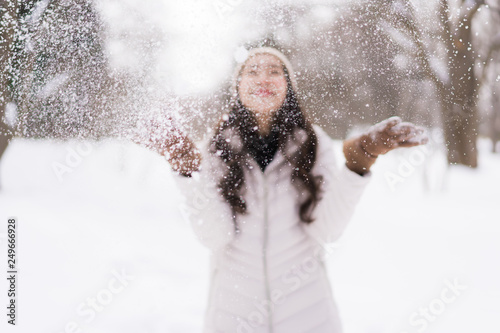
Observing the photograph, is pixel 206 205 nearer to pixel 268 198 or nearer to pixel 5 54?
pixel 268 198

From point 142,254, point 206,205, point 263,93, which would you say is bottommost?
point 142,254

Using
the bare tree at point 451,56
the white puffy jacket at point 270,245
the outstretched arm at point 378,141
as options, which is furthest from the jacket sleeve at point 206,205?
the bare tree at point 451,56

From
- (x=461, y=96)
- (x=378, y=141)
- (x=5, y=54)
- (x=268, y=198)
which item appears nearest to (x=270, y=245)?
(x=268, y=198)

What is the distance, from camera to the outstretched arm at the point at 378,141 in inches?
10.8

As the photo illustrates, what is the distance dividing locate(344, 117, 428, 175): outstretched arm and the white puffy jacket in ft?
0.06

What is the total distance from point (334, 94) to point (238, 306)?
0.83 feet

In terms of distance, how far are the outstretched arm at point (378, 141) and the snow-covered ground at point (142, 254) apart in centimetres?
5

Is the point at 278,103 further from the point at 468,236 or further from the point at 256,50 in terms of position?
the point at 468,236

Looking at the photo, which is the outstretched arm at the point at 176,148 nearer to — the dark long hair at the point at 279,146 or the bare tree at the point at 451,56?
the dark long hair at the point at 279,146

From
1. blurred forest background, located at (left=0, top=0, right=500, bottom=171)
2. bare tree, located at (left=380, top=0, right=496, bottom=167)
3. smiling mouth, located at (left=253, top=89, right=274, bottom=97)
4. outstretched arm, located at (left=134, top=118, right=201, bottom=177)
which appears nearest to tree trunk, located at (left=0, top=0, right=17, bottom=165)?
blurred forest background, located at (left=0, top=0, right=500, bottom=171)

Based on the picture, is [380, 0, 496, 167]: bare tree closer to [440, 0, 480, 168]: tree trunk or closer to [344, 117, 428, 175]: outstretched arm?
[440, 0, 480, 168]: tree trunk

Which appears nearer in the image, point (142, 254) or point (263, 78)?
point (263, 78)

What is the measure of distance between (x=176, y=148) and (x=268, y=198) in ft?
0.36

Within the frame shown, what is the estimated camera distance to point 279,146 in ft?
1.09
